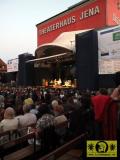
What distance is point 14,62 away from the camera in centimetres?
2597

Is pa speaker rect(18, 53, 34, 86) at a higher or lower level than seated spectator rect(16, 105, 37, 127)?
higher

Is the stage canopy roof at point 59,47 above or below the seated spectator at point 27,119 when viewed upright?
above

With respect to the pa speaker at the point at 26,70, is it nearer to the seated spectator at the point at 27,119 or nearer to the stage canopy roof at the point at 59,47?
the stage canopy roof at the point at 59,47

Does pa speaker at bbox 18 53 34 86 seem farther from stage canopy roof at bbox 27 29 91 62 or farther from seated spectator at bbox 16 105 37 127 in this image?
seated spectator at bbox 16 105 37 127

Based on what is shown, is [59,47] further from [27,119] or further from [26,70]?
[27,119]

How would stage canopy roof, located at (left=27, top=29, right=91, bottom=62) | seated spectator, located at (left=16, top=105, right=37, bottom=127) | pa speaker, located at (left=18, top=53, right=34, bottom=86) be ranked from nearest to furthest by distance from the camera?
seated spectator, located at (left=16, top=105, right=37, bottom=127)
stage canopy roof, located at (left=27, top=29, right=91, bottom=62)
pa speaker, located at (left=18, top=53, right=34, bottom=86)

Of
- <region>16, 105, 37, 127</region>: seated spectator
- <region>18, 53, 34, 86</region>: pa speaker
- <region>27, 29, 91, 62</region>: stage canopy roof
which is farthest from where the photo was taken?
<region>18, 53, 34, 86</region>: pa speaker

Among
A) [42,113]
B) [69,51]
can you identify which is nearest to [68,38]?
[69,51]

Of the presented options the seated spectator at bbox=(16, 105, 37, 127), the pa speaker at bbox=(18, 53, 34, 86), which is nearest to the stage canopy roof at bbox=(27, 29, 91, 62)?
the pa speaker at bbox=(18, 53, 34, 86)

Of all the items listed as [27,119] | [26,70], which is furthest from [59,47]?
[27,119]

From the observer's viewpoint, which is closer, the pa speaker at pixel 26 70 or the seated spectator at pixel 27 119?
the seated spectator at pixel 27 119

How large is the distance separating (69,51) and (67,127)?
45.6ft

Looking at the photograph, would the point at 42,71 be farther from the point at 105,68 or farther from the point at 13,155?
the point at 13,155

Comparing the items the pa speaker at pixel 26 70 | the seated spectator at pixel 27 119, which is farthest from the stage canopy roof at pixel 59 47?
the seated spectator at pixel 27 119
